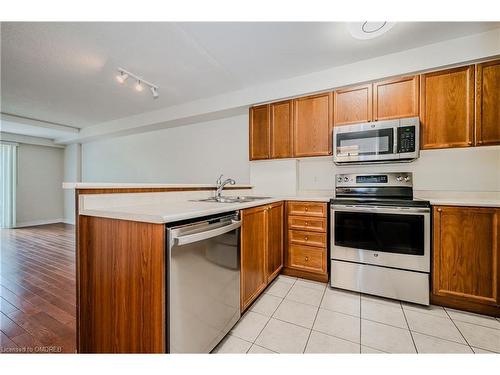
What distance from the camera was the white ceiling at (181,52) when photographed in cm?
191

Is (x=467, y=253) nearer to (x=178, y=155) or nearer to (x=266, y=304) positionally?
(x=266, y=304)

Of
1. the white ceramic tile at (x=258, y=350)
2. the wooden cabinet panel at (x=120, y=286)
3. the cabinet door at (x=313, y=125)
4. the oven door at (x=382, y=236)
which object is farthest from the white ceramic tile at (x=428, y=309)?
the wooden cabinet panel at (x=120, y=286)

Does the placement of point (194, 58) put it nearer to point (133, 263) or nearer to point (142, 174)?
point (133, 263)

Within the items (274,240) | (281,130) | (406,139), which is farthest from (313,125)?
(274,240)

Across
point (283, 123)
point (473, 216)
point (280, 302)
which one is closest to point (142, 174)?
point (283, 123)

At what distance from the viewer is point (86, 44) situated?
6.99 feet

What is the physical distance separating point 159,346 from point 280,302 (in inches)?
48.3

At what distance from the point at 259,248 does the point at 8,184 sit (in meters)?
7.01

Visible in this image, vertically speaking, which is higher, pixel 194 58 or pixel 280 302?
pixel 194 58

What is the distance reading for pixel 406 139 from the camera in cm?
218

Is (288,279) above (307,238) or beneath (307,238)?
beneath

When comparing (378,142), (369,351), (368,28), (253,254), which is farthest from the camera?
(378,142)

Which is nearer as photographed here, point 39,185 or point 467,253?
point 467,253
